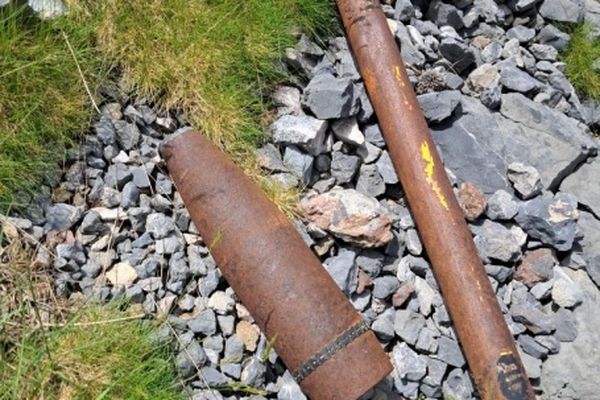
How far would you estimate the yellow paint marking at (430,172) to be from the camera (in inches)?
130

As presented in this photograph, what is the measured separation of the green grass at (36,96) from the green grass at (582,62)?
2715 millimetres

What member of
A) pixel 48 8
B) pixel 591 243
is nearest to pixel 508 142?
pixel 591 243

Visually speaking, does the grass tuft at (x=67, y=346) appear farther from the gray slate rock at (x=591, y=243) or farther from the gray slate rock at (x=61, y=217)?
the gray slate rock at (x=591, y=243)

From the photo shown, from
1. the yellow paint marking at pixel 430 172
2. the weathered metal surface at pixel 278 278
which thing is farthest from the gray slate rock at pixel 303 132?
the yellow paint marking at pixel 430 172

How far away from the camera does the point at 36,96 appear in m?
3.35

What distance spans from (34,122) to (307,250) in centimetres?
134

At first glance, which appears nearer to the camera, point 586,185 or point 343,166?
point 343,166

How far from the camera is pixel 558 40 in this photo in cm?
450

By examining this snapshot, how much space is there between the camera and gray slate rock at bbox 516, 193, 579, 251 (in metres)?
3.54

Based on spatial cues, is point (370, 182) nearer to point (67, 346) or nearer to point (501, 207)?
point (501, 207)

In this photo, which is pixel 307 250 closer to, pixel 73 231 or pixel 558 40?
pixel 73 231

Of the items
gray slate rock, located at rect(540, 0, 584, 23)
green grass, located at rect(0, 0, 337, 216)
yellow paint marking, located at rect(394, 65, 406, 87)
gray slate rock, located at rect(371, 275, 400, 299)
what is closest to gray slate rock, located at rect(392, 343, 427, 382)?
gray slate rock, located at rect(371, 275, 400, 299)

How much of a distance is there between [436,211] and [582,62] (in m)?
1.86

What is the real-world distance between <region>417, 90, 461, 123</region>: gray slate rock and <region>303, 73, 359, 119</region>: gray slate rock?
1.28 feet
